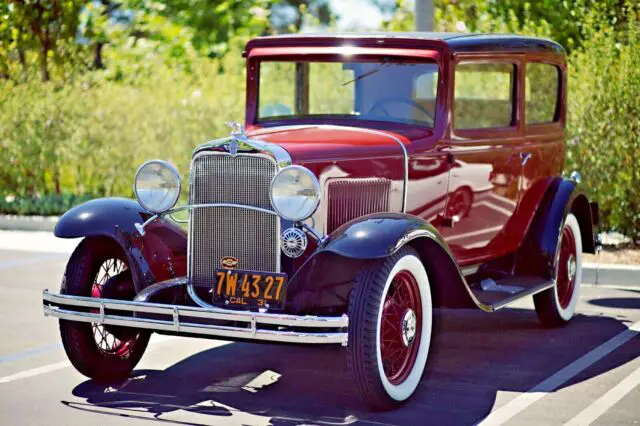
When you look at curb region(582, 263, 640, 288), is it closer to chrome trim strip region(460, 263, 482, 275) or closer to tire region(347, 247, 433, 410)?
chrome trim strip region(460, 263, 482, 275)

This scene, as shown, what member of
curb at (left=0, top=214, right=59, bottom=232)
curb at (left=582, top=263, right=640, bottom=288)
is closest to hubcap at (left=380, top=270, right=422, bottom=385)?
curb at (left=582, top=263, right=640, bottom=288)

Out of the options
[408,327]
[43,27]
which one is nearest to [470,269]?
[408,327]

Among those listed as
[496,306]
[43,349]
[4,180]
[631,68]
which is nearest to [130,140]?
[4,180]

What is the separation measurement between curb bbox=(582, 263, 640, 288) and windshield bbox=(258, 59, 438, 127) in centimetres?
349

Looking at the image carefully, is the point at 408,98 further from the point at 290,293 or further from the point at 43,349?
the point at 43,349

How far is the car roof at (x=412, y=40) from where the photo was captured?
7566mm

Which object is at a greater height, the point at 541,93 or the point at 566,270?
the point at 541,93

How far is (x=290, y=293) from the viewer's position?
20.8 feet

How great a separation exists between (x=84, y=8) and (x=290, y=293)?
14970 mm

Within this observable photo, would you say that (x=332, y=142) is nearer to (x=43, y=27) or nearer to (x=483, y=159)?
(x=483, y=159)

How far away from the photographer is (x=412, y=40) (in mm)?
7562

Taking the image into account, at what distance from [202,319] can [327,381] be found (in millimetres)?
1011

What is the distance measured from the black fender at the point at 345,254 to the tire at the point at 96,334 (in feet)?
3.76

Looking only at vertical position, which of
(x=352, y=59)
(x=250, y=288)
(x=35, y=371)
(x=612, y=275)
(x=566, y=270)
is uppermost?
(x=352, y=59)
